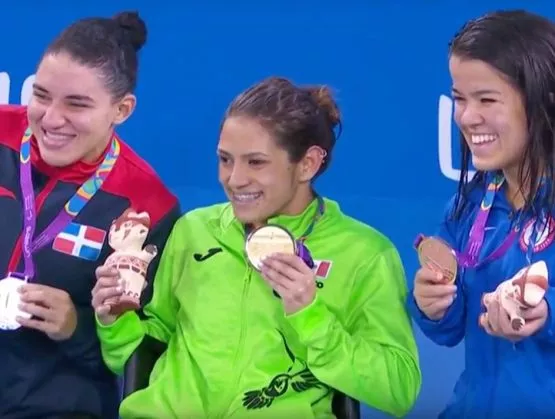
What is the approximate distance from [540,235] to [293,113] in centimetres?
54

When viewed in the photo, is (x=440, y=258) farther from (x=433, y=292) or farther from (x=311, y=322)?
(x=311, y=322)

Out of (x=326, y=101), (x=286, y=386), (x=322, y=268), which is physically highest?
(x=326, y=101)

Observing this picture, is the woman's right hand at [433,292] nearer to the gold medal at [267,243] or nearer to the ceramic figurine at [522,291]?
the ceramic figurine at [522,291]

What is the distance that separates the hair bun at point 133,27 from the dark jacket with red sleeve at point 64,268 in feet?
0.86

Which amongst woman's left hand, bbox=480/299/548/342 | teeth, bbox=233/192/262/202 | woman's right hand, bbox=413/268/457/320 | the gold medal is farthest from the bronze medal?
teeth, bbox=233/192/262/202

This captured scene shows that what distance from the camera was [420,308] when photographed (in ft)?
6.75

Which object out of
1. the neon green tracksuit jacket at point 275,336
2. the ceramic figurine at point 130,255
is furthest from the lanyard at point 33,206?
the neon green tracksuit jacket at point 275,336

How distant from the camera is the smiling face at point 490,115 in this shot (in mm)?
1976

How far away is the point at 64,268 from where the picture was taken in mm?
2203

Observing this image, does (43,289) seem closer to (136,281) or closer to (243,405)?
(136,281)

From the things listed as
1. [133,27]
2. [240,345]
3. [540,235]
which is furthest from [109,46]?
[540,235]

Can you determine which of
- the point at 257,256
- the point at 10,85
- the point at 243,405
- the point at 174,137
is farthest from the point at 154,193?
the point at 10,85

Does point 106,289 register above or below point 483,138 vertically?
below

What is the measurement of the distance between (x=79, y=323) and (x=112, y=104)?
46cm
